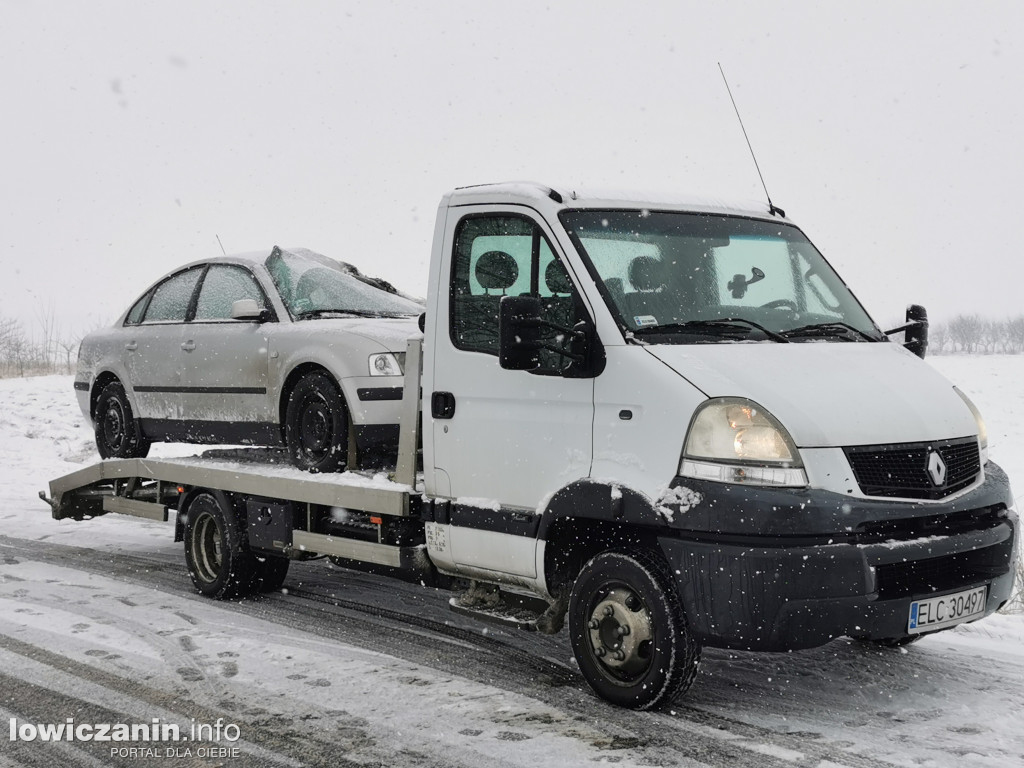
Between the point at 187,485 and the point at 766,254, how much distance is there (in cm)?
443

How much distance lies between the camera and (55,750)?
4586 mm

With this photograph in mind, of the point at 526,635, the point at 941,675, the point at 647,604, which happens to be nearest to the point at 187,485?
the point at 526,635

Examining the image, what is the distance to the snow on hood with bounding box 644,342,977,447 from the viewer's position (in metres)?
4.50

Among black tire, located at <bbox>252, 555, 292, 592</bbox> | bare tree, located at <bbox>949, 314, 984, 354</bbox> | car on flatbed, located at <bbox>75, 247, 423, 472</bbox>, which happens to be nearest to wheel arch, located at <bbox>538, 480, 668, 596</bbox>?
car on flatbed, located at <bbox>75, 247, 423, 472</bbox>

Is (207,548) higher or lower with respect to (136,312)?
lower

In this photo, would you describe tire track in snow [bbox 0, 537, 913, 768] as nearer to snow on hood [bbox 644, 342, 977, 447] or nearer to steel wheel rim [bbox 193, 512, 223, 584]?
steel wheel rim [bbox 193, 512, 223, 584]

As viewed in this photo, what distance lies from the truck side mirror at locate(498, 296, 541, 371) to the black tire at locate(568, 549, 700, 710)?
964mm

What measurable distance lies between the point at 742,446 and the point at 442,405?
1.80m

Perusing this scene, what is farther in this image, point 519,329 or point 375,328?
point 375,328

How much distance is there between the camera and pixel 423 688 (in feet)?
17.5

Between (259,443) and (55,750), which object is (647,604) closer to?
(55,750)

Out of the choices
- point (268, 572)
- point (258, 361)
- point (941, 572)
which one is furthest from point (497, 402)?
point (268, 572)

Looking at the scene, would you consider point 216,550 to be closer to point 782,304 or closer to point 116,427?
point 116,427

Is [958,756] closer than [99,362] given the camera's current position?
Yes
